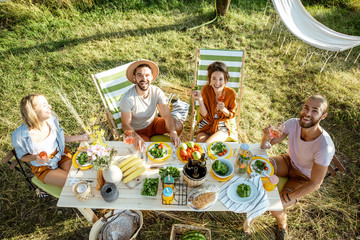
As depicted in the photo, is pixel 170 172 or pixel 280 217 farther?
pixel 280 217

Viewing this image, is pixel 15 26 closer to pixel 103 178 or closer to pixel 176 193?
pixel 103 178

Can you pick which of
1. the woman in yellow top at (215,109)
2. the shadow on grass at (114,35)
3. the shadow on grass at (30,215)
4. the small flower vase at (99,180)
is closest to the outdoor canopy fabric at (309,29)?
the shadow on grass at (114,35)

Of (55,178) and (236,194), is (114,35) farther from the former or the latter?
(236,194)

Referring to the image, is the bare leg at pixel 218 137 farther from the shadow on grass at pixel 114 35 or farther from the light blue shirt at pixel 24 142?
→ the shadow on grass at pixel 114 35

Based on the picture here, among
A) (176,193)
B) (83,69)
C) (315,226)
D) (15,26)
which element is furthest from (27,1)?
(315,226)

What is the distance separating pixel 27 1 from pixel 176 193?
8006 millimetres

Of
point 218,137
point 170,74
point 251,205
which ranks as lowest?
point 170,74

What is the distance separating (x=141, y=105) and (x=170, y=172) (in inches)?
51.7

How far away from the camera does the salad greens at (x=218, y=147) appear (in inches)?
114

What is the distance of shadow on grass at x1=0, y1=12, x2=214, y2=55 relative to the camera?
19.9 feet

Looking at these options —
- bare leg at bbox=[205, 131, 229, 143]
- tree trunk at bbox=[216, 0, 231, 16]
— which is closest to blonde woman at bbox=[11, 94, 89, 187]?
bare leg at bbox=[205, 131, 229, 143]

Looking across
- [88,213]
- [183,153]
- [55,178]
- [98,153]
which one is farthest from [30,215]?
[183,153]

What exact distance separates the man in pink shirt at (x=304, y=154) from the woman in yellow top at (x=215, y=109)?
74 centimetres

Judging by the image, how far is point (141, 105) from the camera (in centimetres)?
350
